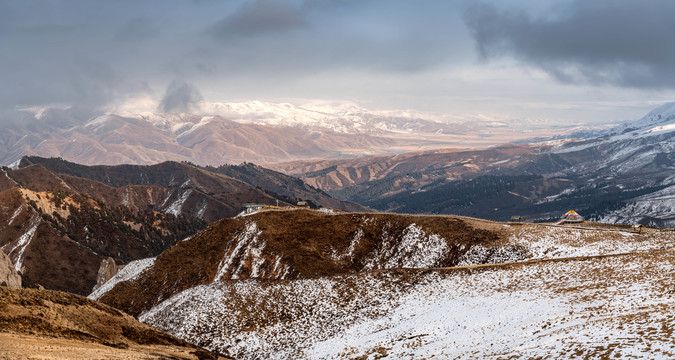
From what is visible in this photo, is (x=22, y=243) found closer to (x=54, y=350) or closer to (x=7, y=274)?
(x=7, y=274)

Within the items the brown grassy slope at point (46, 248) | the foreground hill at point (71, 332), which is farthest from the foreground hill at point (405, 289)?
the brown grassy slope at point (46, 248)

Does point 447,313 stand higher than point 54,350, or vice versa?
point 54,350

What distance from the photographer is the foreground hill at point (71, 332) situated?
2981 cm

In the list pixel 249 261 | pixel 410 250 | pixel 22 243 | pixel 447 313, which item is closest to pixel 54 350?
pixel 447 313

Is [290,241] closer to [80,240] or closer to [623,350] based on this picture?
[623,350]

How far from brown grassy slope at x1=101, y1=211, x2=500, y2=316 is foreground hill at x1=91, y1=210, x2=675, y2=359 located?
260mm

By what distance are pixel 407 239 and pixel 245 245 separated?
1187 inches

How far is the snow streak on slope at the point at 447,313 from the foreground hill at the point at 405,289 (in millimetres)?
167

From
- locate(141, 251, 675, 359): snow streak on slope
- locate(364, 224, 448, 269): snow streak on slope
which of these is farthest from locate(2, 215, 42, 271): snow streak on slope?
locate(364, 224, 448, 269): snow streak on slope

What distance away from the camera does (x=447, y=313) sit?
47.1 m

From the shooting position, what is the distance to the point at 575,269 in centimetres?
5172

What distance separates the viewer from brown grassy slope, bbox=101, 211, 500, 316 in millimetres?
74812

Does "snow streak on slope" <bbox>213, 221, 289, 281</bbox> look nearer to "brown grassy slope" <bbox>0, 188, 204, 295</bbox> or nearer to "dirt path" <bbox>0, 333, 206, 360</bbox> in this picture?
"dirt path" <bbox>0, 333, 206, 360</bbox>

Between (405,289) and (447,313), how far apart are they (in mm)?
11368
